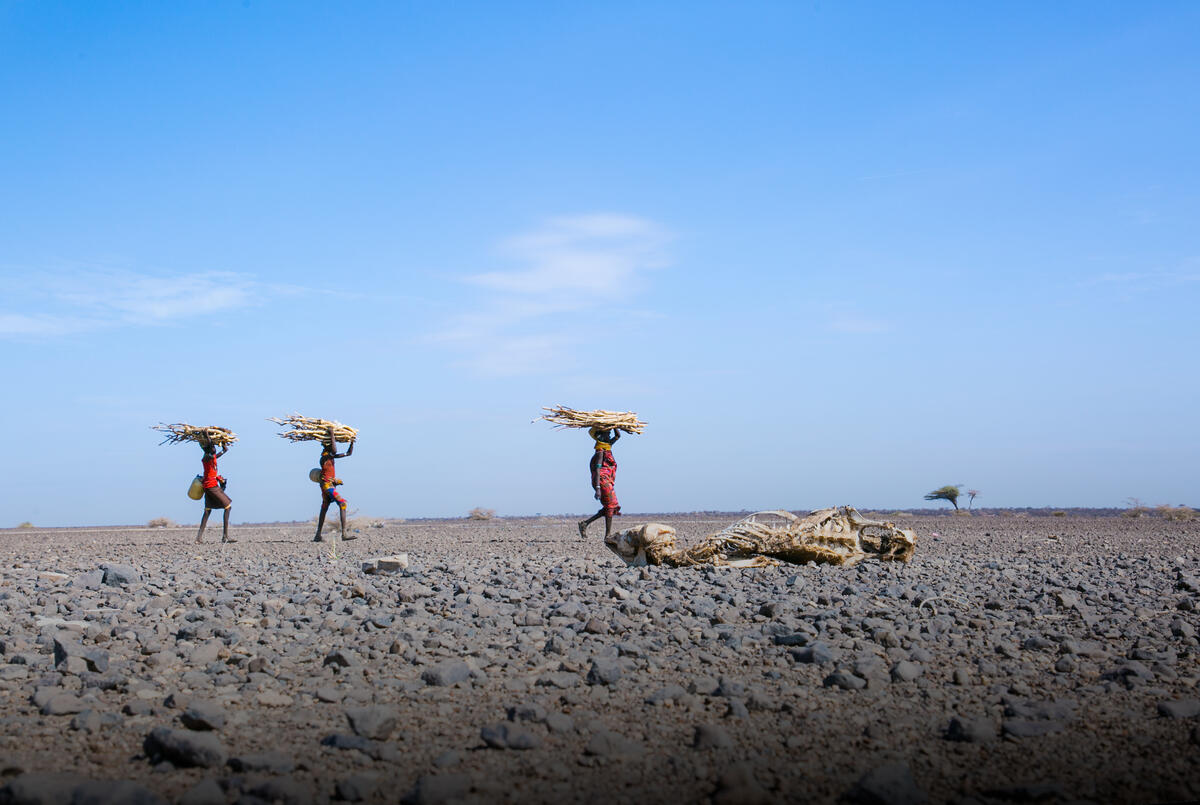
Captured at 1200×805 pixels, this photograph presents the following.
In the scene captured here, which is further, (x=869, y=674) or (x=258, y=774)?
(x=869, y=674)

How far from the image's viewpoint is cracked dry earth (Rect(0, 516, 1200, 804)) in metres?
3.95

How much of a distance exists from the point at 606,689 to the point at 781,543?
6.04 m

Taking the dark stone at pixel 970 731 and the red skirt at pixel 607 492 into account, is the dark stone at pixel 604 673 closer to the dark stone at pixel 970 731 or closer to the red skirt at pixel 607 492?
A: the dark stone at pixel 970 731

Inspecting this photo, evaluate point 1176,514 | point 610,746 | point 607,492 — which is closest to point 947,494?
point 1176,514

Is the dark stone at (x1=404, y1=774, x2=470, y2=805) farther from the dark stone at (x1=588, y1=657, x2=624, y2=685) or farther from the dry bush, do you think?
the dry bush

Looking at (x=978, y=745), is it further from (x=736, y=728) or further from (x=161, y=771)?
(x=161, y=771)

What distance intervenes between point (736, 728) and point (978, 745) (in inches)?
44.8

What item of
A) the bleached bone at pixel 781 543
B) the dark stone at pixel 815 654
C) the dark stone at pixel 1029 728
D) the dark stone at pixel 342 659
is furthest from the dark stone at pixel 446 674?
the bleached bone at pixel 781 543

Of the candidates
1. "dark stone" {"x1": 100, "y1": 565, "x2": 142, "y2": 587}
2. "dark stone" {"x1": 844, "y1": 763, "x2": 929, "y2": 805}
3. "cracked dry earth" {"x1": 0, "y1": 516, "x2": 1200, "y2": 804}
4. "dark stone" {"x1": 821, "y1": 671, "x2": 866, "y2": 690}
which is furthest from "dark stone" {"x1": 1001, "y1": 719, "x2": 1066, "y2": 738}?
"dark stone" {"x1": 100, "y1": 565, "x2": 142, "y2": 587}

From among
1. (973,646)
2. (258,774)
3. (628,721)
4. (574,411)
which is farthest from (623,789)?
(574,411)

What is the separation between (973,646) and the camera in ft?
21.3

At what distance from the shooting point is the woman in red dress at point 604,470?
1698cm

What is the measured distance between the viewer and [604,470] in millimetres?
17000

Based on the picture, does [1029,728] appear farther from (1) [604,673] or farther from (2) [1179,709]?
(1) [604,673]
